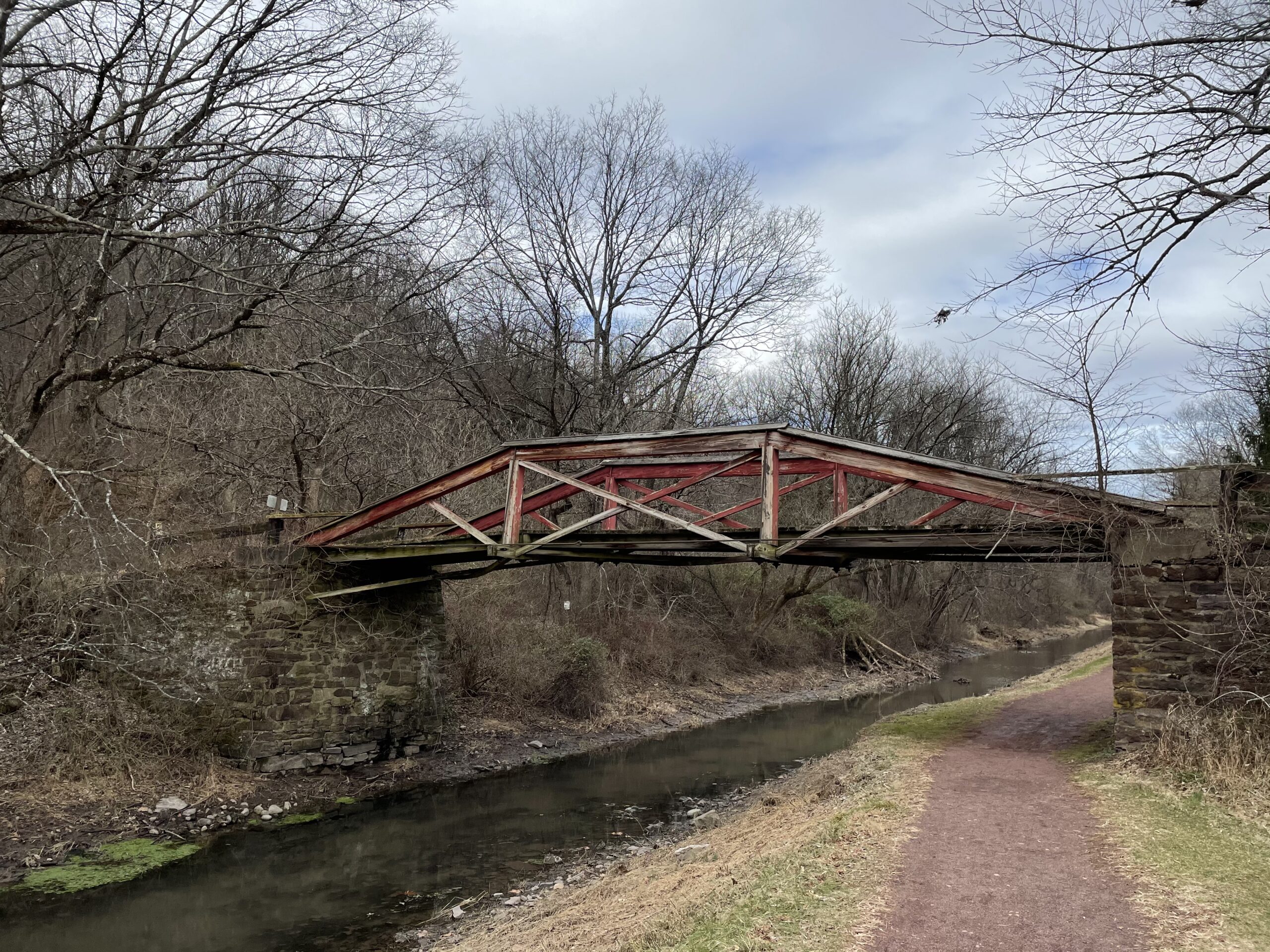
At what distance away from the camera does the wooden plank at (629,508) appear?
1031cm

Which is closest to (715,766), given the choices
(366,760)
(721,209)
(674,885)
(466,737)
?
(466,737)

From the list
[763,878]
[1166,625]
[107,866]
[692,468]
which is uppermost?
[692,468]

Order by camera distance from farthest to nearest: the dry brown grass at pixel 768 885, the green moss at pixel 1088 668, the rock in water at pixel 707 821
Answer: the green moss at pixel 1088 668
the rock in water at pixel 707 821
the dry brown grass at pixel 768 885

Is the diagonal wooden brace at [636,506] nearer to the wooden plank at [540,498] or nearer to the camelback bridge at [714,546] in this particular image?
the camelback bridge at [714,546]

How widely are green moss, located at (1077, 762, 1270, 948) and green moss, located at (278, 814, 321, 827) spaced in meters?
9.52

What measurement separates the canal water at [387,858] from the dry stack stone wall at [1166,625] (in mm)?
6138

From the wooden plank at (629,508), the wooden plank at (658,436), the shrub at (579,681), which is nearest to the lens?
the wooden plank at (629,508)

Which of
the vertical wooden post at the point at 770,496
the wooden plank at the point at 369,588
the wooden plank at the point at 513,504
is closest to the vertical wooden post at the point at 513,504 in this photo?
the wooden plank at the point at 513,504

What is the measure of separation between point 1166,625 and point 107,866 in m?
11.6

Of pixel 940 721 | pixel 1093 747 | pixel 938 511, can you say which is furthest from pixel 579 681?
pixel 1093 747

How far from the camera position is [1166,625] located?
9.09 m

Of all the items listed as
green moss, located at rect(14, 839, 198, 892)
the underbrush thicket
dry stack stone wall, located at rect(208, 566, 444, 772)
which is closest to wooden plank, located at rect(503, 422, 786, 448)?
dry stack stone wall, located at rect(208, 566, 444, 772)

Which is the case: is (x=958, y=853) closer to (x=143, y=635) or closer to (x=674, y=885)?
(x=674, y=885)

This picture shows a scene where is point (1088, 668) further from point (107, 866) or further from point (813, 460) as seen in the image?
point (107, 866)
